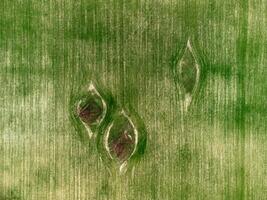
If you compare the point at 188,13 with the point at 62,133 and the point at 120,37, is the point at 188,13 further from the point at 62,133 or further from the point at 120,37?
the point at 62,133

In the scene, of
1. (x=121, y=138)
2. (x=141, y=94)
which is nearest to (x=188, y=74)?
(x=141, y=94)

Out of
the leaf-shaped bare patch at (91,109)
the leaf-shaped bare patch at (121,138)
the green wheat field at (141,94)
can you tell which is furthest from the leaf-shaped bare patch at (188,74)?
the leaf-shaped bare patch at (91,109)

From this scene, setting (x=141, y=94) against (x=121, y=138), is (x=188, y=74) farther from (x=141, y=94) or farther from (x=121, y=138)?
(x=121, y=138)

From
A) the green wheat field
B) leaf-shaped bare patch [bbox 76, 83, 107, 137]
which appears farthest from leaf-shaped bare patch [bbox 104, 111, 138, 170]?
leaf-shaped bare patch [bbox 76, 83, 107, 137]

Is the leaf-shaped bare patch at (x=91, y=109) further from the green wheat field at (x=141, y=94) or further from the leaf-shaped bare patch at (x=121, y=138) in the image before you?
the leaf-shaped bare patch at (x=121, y=138)

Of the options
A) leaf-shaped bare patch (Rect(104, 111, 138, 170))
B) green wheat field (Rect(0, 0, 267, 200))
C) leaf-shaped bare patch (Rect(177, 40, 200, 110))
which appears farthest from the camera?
leaf-shaped bare patch (Rect(177, 40, 200, 110))

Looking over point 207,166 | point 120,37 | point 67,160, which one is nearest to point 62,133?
point 67,160

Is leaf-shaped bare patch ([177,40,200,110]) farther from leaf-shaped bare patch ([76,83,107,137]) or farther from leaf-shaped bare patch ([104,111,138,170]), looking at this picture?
leaf-shaped bare patch ([76,83,107,137])

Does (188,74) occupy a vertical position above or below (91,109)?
above
